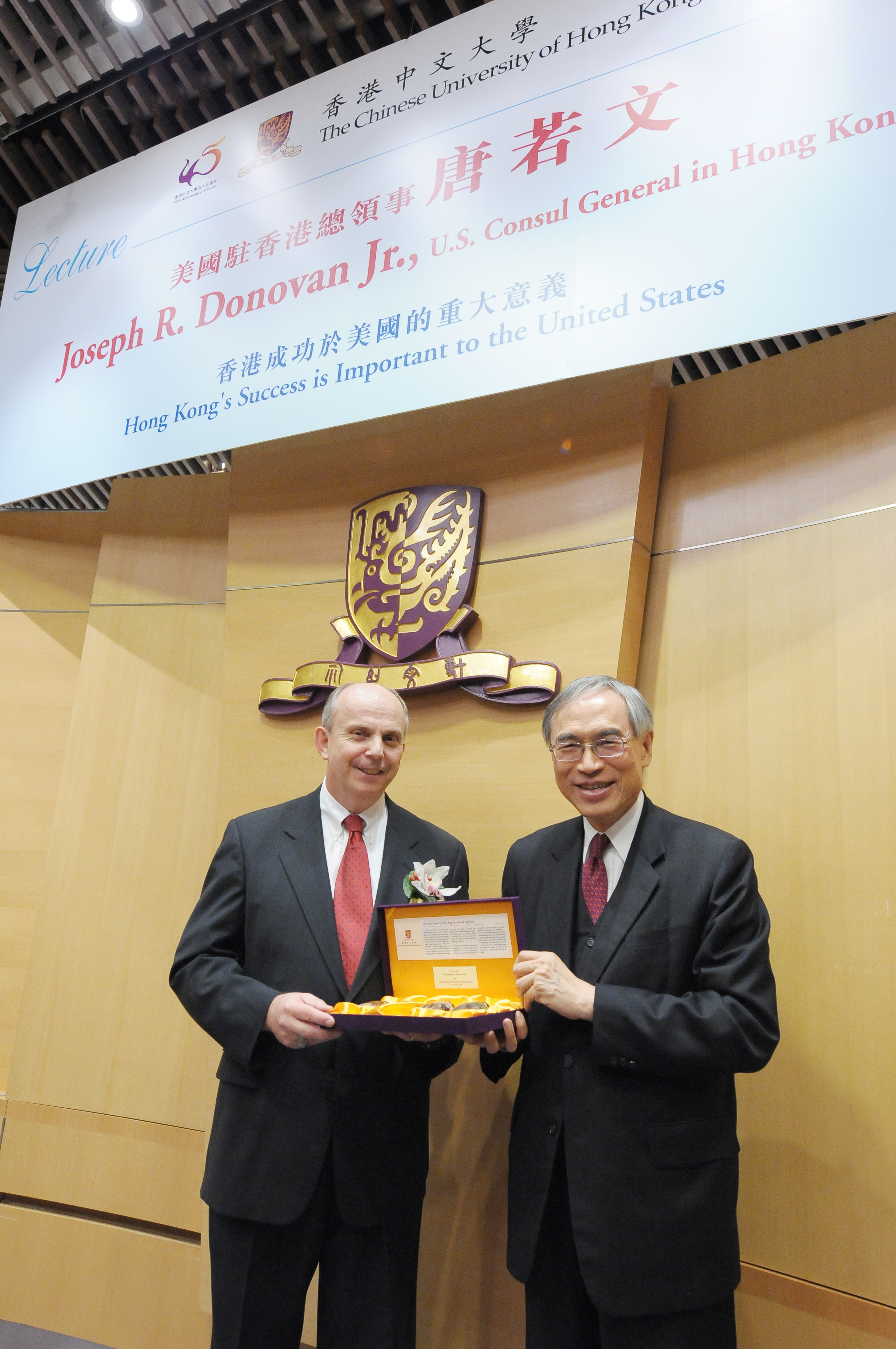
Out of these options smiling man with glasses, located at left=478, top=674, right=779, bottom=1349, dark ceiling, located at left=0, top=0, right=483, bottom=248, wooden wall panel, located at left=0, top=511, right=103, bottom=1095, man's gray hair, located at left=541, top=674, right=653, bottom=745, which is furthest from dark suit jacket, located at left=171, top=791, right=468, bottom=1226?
dark ceiling, located at left=0, top=0, right=483, bottom=248

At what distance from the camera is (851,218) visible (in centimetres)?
228

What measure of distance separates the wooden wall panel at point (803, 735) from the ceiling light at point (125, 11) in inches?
104

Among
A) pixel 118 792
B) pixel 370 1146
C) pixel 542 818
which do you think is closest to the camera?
pixel 370 1146

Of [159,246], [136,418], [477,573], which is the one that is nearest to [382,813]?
[477,573]

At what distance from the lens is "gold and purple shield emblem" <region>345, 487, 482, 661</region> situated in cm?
287

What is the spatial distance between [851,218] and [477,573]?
1.37 metres

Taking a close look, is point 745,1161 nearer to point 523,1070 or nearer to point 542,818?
point 523,1070

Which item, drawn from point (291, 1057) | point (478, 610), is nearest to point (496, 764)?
point (478, 610)

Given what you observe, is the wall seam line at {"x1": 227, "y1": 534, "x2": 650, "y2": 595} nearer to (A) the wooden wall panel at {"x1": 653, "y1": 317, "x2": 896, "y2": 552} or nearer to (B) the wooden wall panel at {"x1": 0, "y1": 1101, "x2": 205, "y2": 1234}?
(A) the wooden wall panel at {"x1": 653, "y1": 317, "x2": 896, "y2": 552}

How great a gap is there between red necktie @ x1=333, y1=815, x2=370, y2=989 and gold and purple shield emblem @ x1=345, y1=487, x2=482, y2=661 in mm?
849

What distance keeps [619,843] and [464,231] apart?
206cm

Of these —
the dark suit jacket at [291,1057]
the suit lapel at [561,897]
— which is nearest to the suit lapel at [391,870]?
the dark suit jacket at [291,1057]

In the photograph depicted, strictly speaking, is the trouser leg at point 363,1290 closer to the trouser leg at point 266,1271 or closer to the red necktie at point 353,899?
the trouser leg at point 266,1271

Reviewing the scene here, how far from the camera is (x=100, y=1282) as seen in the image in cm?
314
